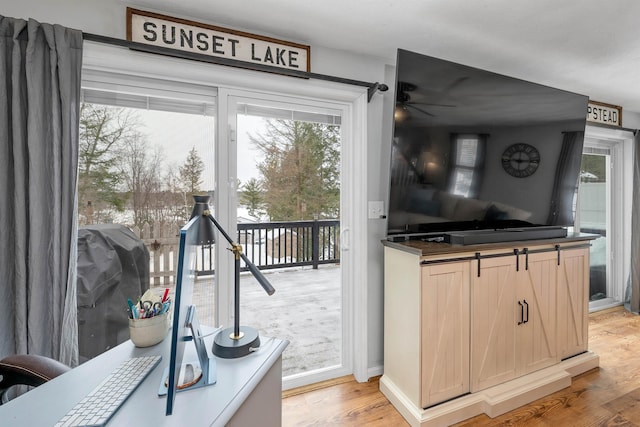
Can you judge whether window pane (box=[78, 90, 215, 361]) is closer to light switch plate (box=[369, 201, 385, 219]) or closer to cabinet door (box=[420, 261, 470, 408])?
light switch plate (box=[369, 201, 385, 219])

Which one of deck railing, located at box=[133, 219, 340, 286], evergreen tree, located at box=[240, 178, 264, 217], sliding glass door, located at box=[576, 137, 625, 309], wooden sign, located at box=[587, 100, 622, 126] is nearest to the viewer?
deck railing, located at box=[133, 219, 340, 286]

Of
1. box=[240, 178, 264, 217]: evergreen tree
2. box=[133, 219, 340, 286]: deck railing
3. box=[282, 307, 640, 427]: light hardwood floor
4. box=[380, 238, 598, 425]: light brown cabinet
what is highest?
box=[240, 178, 264, 217]: evergreen tree

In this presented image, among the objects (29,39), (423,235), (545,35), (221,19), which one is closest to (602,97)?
(545,35)

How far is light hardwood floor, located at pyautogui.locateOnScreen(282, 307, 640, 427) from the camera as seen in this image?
1.76 m

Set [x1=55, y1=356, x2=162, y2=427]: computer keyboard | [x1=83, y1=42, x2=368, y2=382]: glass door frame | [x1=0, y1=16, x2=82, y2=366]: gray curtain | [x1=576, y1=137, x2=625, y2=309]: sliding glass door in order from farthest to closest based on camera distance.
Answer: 1. [x1=576, y1=137, x2=625, y2=309]: sliding glass door
2. [x1=83, y1=42, x2=368, y2=382]: glass door frame
3. [x1=0, y1=16, x2=82, y2=366]: gray curtain
4. [x1=55, y1=356, x2=162, y2=427]: computer keyboard

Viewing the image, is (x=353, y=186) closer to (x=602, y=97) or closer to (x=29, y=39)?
(x=29, y=39)

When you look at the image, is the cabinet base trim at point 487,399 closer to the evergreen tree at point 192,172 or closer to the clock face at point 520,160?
the clock face at point 520,160

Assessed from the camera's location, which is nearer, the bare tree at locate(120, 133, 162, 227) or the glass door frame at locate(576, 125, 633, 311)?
the bare tree at locate(120, 133, 162, 227)

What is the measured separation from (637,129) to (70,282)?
5.37 meters

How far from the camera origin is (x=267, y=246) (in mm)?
2098

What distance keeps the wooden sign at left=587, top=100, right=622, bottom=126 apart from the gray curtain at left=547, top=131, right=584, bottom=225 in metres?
0.93

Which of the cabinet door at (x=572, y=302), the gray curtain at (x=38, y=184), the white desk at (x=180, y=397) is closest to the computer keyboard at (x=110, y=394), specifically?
the white desk at (x=180, y=397)

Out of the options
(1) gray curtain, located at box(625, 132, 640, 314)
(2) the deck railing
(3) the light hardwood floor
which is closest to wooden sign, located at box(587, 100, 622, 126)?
(1) gray curtain, located at box(625, 132, 640, 314)

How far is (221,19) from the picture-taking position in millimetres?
1758
